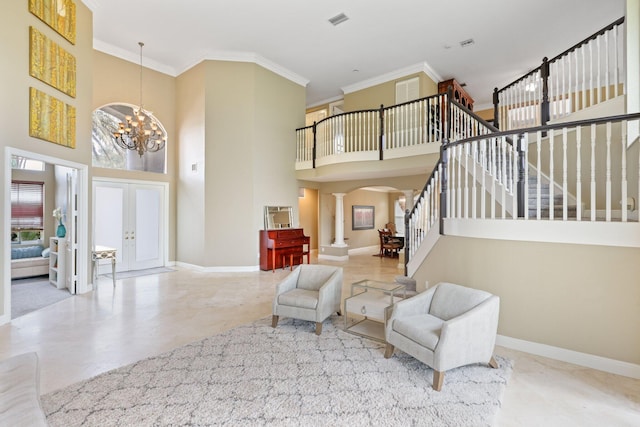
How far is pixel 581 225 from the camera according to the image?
Result: 2.78 m

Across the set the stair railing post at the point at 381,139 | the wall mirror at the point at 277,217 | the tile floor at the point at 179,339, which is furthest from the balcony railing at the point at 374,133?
the tile floor at the point at 179,339

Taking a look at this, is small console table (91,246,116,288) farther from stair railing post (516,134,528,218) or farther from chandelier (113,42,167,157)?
stair railing post (516,134,528,218)

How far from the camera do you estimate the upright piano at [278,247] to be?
24.1 feet

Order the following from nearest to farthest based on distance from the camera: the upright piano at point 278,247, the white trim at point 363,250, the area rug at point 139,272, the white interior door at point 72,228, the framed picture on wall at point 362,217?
the white interior door at point 72,228
the area rug at point 139,272
the upright piano at point 278,247
the white trim at point 363,250
the framed picture on wall at point 362,217

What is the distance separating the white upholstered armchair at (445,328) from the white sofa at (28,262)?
7.37m

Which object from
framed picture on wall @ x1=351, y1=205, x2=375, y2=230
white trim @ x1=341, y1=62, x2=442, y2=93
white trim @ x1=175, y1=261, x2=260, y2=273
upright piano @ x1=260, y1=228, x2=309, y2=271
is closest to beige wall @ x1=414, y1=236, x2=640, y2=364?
upright piano @ x1=260, y1=228, x2=309, y2=271

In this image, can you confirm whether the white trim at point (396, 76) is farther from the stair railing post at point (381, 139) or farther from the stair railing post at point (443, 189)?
the stair railing post at point (443, 189)

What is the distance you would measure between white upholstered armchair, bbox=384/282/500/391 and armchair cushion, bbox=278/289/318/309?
0.96m

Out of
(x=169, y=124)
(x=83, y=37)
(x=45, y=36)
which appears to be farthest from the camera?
(x=169, y=124)

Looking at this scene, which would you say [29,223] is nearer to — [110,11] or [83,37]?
[83,37]

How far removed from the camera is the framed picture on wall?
36.9 ft

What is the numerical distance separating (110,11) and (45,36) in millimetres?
1774

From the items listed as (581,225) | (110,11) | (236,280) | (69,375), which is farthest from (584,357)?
(110,11)

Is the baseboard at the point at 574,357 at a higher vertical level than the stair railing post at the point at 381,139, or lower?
lower
